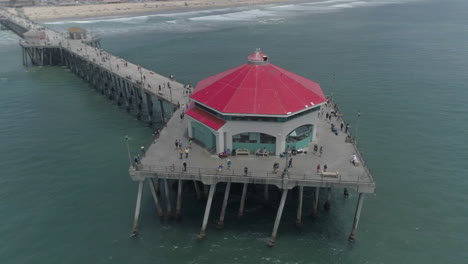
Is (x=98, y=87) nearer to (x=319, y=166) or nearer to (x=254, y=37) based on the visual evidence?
(x=319, y=166)

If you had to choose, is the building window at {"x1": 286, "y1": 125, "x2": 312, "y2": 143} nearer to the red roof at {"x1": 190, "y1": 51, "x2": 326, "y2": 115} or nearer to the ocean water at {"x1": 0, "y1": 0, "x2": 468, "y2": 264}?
the red roof at {"x1": 190, "y1": 51, "x2": 326, "y2": 115}

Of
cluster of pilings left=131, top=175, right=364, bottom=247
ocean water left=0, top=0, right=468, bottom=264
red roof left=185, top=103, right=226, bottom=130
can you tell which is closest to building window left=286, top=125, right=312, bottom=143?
cluster of pilings left=131, top=175, right=364, bottom=247

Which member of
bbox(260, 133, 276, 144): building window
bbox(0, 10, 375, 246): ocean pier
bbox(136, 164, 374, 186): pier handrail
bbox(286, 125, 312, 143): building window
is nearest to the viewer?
bbox(136, 164, 374, 186): pier handrail

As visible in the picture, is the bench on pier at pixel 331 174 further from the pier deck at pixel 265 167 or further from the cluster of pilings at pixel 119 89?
the cluster of pilings at pixel 119 89

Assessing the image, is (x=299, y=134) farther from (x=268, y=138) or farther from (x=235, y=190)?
(x=235, y=190)

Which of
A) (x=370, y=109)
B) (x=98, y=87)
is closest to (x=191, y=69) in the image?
(x=98, y=87)

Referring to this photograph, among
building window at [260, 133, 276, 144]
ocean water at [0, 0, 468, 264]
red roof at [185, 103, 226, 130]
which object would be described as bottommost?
ocean water at [0, 0, 468, 264]

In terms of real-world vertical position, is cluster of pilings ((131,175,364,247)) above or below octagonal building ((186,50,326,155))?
below
